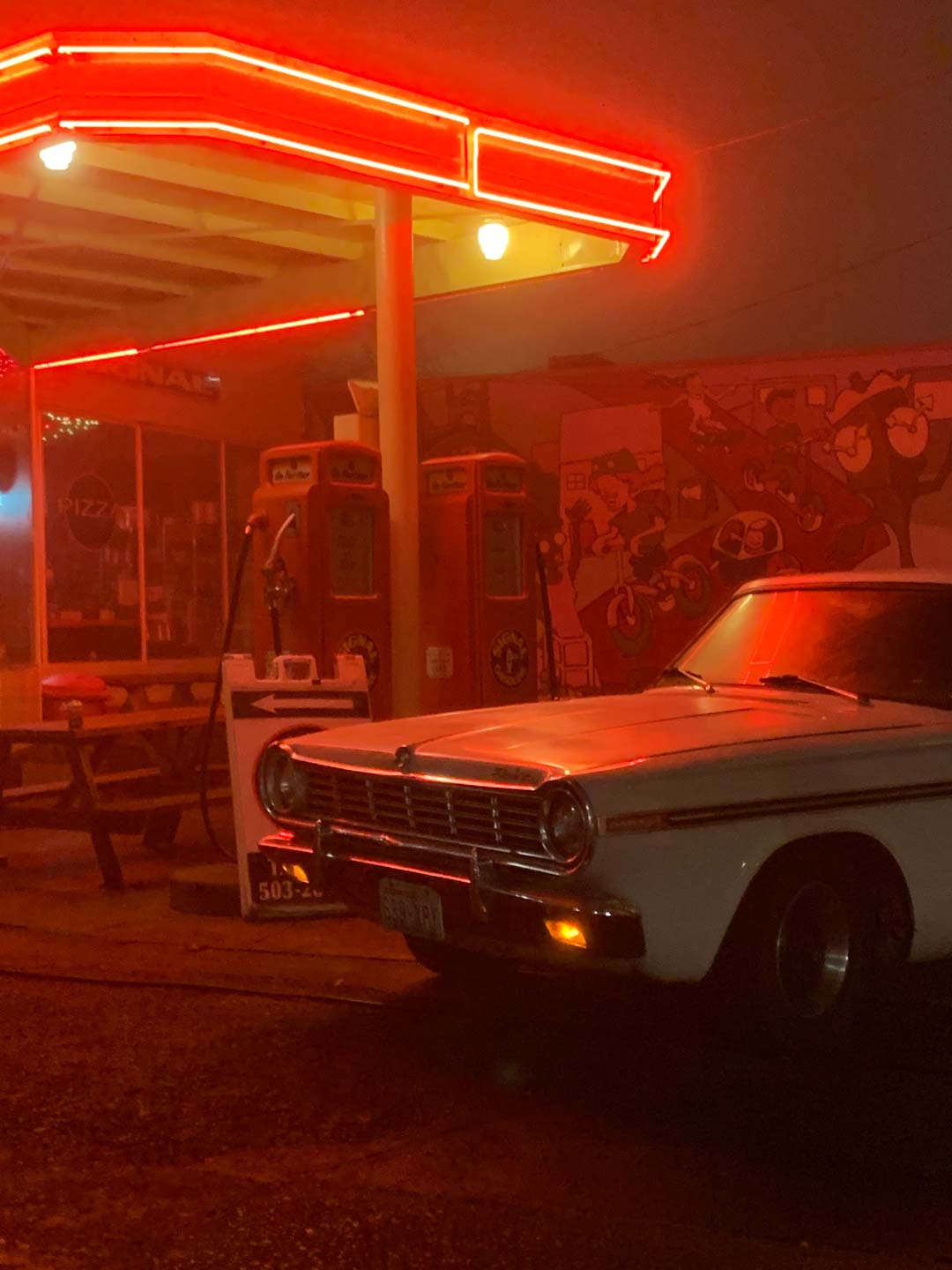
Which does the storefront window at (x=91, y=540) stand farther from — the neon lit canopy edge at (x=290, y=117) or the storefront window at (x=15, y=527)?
the neon lit canopy edge at (x=290, y=117)

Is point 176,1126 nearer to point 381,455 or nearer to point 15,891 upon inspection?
point 15,891

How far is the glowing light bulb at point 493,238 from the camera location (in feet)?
39.4

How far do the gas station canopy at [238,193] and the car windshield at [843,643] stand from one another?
379cm

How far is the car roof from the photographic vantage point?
621 cm

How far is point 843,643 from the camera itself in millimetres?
6215

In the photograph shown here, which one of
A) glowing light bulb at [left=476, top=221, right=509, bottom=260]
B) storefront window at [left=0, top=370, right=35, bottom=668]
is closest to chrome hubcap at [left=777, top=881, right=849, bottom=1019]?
glowing light bulb at [left=476, top=221, right=509, bottom=260]

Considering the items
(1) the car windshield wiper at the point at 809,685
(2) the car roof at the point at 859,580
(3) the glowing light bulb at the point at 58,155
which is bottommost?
(1) the car windshield wiper at the point at 809,685

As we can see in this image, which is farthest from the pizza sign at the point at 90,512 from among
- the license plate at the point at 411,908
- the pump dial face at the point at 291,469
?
the license plate at the point at 411,908

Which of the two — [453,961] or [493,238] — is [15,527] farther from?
[453,961]

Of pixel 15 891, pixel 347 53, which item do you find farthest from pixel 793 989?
pixel 347 53

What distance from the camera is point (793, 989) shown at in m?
5.19

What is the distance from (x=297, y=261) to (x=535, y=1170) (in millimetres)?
10875

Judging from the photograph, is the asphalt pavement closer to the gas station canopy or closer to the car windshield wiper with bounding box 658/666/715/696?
the car windshield wiper with bounding box 658/666/715/696

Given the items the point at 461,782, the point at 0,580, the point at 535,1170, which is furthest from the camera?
the point at 0,580
